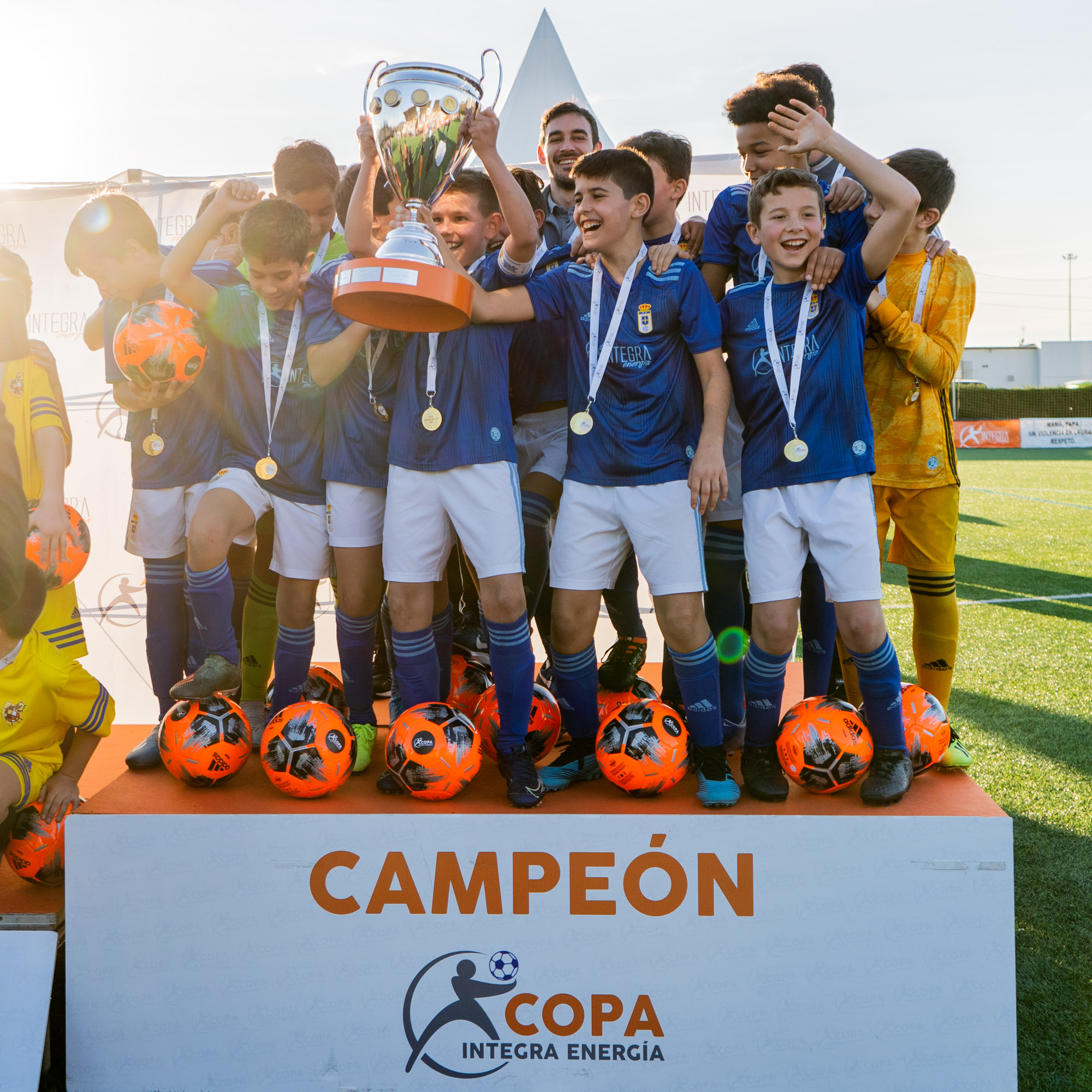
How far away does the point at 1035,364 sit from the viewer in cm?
5694

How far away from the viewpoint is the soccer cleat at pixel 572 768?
2.91 meters

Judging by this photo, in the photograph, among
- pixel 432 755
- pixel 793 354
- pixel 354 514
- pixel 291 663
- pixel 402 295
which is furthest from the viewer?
pixel 291 663

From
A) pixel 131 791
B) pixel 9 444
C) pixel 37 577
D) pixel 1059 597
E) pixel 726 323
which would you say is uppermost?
pixel 726 323

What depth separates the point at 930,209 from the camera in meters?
3.33

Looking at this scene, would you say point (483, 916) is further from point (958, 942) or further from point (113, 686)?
point (113, 686)

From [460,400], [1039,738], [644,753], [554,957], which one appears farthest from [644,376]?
[1039,738]

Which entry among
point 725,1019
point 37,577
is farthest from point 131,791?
point 725,1019

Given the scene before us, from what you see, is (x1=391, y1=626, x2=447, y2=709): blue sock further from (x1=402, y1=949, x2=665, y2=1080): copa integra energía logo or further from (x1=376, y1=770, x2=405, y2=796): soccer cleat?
(x1=402, y1=949, x2=665, y2=1080): copa integra energía logo

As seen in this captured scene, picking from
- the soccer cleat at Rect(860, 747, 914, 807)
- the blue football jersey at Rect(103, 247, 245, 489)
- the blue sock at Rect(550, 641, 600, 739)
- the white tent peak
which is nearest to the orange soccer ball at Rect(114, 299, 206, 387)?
the blue football jersey at Rect(103, 247, 245, 489)

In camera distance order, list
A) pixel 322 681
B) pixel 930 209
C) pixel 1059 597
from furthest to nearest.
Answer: pixel 1059 597 → pixel 322 681 → pixel 930 209

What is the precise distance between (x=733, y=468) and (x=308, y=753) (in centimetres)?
175

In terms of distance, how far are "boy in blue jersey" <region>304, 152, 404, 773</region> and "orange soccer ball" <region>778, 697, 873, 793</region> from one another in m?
1.36

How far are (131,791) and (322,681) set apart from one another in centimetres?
81

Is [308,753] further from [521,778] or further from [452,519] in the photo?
[452,519]
